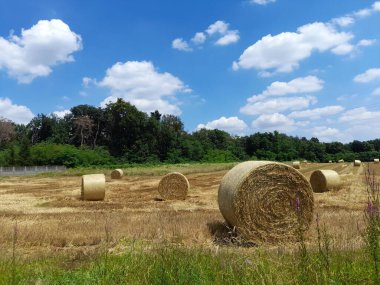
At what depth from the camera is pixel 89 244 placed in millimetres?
8672

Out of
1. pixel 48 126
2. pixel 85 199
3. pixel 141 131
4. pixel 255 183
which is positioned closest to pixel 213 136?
pixel 141 131

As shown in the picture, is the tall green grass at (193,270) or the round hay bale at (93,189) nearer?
the tall green grass at (193,270)

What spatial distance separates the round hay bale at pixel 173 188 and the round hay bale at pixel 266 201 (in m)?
9.02

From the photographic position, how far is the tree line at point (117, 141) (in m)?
68.4

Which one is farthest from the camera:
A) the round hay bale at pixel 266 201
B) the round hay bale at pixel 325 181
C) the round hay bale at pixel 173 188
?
the round hay bale at pixel 325 181

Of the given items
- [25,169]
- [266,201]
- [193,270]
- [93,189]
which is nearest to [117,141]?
[25,169]

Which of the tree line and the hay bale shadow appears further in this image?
the tree line

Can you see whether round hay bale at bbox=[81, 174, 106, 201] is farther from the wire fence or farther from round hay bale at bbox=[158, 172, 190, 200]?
the wire fence

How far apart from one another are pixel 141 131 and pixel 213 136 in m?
34.0

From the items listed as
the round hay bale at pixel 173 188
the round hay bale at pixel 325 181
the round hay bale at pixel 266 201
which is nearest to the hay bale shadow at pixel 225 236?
the round hay bale at pixel 266 201

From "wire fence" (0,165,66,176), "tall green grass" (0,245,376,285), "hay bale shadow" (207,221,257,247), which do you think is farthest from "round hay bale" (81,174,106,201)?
"wire fence" (0,165,66,176)

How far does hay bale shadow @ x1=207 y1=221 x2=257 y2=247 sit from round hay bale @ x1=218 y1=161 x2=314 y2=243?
0.47ft

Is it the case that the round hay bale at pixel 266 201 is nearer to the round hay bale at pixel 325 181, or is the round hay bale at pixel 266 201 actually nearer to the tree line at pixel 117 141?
the round hay bale at pixel 325 181

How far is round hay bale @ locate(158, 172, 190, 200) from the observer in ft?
→ 62.2
